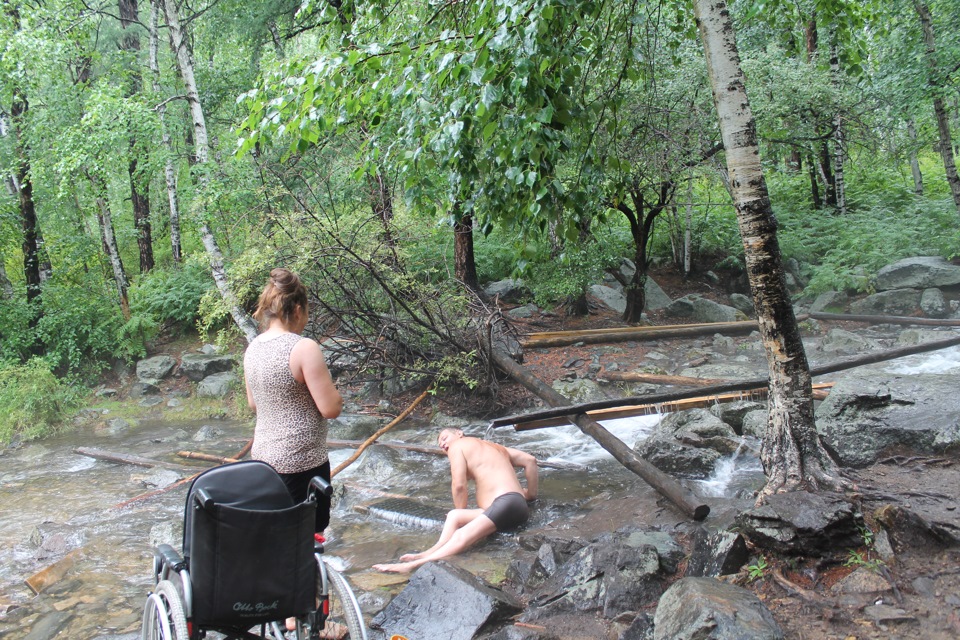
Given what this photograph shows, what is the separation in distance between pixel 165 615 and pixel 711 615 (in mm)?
2378

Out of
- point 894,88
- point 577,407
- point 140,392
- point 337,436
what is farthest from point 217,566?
point 894,88

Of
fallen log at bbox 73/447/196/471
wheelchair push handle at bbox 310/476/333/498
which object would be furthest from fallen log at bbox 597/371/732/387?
wheelchair push handle at bbox 310/476/333/498

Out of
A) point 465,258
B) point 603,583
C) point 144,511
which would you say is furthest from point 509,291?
point 603,583

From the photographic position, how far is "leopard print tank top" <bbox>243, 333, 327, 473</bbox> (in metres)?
3.25

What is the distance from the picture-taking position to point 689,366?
37.2 feet

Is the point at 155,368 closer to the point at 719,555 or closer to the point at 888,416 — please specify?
the point at 719,555

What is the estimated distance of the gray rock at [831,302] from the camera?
1466 cm

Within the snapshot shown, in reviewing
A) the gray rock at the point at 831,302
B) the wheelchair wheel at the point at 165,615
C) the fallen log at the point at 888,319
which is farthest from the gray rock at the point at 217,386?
the gray rock at the point at 831,302

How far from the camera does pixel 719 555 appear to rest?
12.3ft

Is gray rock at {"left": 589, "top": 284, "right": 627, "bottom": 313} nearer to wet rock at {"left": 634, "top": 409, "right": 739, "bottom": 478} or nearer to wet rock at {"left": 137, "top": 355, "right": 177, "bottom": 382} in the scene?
wet rock at {"left": 634, "top": 409, "right": 739, "bottom": 478}

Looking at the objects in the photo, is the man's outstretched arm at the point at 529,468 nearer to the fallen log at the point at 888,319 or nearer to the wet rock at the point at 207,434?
the wet rock at the point at 207,434

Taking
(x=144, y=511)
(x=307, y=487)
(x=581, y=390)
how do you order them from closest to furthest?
(x=307, y=487)
(x=144, y=511)
(x=581, y=390)

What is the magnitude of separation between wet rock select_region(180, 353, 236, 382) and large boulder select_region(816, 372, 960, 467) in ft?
37.5

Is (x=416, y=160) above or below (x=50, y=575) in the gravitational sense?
above
